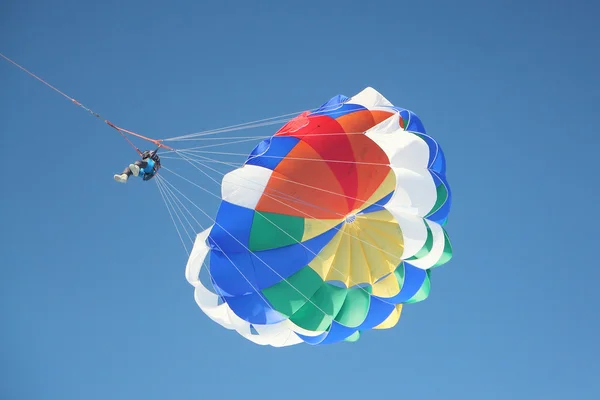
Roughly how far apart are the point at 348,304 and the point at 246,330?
5.20 feet

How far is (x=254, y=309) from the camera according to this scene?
10.2 metres

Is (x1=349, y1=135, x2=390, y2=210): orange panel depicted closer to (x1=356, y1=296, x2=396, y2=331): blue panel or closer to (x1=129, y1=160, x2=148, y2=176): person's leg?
(x1=356, y1=296, x2=396, y2=331): blue panel

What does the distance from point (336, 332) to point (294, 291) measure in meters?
0.85

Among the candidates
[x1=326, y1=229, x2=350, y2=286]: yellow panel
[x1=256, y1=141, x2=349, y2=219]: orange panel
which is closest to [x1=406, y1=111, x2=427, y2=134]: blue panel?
[x1=256, y1=141, x2=349, y2=219]: orange panel

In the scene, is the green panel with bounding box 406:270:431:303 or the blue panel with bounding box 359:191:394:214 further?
the blue panel with bounding box 359:191:394:214

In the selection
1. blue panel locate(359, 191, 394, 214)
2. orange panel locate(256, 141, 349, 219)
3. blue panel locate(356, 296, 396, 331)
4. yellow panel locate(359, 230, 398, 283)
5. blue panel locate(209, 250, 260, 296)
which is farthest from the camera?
blue panel locate(359, 191, 394, 214)

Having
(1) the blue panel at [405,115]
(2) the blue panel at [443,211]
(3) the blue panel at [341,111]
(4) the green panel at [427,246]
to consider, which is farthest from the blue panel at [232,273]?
(1) the blue panel at [405,115]

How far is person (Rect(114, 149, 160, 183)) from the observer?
8370 mm

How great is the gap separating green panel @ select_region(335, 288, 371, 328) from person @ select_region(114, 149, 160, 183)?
11.8 ft

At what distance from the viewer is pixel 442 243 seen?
10656mm

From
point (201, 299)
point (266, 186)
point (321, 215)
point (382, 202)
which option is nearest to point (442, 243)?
point (382, 202)

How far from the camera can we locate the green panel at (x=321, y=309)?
34.1 ft

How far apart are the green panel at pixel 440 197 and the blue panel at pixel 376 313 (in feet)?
4.90

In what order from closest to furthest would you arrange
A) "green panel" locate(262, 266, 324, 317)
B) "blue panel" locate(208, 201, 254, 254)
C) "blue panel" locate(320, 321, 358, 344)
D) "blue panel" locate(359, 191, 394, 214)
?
"blue panel" locate(208, 201, 254, 254) → "green panel" locate(262, 266, 324, 317) → "blue panel" locate(320, 321, 358, 344) → "blue panel" locate(359, 191, 394, 214)
